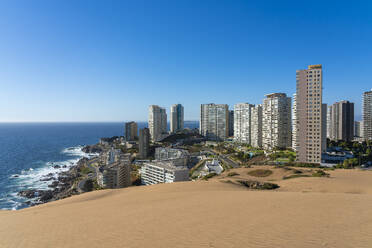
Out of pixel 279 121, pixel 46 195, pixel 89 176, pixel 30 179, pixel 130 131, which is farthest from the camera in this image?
pixel 130 131

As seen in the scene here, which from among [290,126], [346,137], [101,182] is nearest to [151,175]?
[101,182]

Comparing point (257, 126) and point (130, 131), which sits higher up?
point (257, 126)

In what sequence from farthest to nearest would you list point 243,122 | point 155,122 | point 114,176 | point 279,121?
point 155,122 < point 243,122 < point 279,121 < point 114,176

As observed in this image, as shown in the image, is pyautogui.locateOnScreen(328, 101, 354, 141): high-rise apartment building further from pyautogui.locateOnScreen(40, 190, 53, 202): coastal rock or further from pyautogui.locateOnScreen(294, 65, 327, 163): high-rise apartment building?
pyautogui.locateOnScreen(40, 190, 53, 202): coastal rock

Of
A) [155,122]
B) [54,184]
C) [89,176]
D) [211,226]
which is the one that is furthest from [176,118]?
[211,226]

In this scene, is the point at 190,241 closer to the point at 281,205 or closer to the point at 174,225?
the point at 174,225

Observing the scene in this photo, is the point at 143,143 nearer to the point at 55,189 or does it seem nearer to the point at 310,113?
the point at 55,189

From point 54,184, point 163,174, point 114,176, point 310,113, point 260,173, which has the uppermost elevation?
point 310,113

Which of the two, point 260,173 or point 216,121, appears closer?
point 260,173
